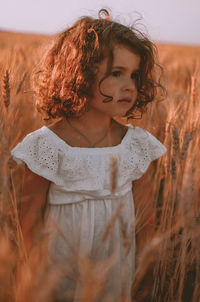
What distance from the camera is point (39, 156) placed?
827 millimetres

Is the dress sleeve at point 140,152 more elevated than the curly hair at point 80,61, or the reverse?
the curly hair at point 80,61

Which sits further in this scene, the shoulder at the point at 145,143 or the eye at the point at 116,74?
the shoulder at the point at 145,143

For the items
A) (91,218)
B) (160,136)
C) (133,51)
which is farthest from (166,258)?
(160,136)

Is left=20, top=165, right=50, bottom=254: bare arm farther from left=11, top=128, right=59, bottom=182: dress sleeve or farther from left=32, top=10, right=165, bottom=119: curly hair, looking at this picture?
left=32, top=10, right=165, bottom=119: curly hair

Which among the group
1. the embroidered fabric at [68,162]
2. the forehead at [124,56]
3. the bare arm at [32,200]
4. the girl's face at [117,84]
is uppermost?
the forehead at [124,56]

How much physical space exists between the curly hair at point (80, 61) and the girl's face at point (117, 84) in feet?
0.05

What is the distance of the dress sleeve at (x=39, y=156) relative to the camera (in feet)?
2.69

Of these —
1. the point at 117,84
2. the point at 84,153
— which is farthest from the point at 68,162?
the point at 117,84

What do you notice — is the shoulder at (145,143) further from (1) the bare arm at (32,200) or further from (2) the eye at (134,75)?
(1) the bare arm at (32,200)

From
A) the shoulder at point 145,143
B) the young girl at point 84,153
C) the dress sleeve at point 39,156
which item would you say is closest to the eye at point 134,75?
the young girl at point 84,153

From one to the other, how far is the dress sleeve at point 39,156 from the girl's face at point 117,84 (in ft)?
0.59

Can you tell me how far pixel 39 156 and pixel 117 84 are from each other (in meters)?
0.29

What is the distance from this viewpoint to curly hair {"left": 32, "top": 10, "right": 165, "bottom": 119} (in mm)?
847

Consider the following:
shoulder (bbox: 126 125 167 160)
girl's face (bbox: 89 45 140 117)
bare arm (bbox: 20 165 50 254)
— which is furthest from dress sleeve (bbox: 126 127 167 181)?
bare arm (bbox: 20 165 50 254)
